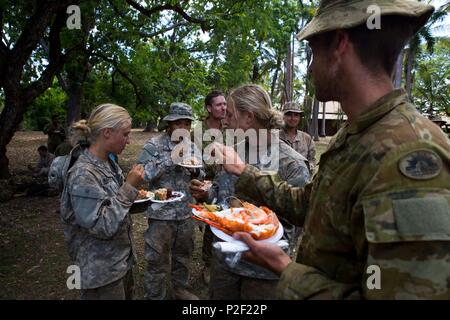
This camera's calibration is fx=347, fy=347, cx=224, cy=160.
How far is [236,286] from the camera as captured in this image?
290 centimetres

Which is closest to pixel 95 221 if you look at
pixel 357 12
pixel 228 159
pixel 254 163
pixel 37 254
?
pixel 228 159

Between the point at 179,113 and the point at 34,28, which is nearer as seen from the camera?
the point at 179,113

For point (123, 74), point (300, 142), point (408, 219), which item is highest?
point (123, 74)

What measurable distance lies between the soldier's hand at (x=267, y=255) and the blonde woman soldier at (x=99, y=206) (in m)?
1.32

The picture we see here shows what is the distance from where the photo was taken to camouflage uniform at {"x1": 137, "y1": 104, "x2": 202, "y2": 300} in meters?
4.16

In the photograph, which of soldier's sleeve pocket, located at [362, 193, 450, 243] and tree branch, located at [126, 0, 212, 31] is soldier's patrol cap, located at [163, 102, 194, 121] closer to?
soldier's sleeve pocket, located at [362, 193, 450, 243]

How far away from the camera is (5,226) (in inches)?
262

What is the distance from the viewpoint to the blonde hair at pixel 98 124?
289 cm

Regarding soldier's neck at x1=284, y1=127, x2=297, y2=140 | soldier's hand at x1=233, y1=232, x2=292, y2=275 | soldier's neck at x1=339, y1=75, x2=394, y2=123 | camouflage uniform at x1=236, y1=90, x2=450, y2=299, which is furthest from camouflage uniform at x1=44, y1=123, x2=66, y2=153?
soldier's neck at x1=339, y1=75, x2=394, y2=123

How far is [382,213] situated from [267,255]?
24.3 inches

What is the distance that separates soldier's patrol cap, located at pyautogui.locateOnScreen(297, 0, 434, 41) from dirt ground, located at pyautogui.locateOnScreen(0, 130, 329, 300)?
3.93 m

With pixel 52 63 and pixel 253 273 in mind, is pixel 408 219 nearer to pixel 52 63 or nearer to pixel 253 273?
pixel 253 273

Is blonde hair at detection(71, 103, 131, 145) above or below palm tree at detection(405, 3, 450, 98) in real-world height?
below
